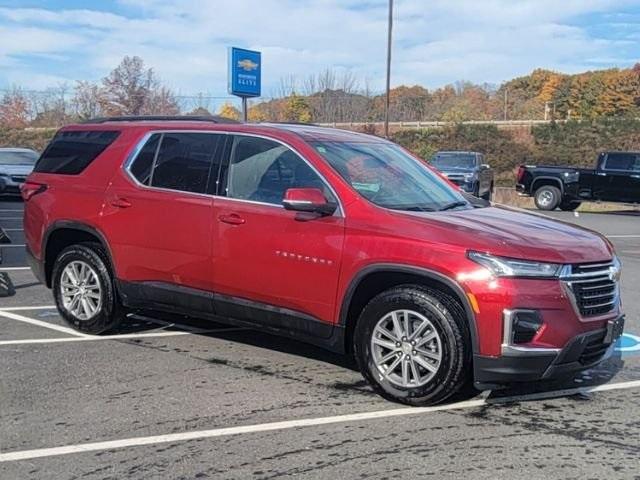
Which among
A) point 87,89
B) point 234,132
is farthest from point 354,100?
point 234,132

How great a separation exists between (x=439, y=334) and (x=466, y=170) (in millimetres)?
19827

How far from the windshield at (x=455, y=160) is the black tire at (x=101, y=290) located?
19.0 m

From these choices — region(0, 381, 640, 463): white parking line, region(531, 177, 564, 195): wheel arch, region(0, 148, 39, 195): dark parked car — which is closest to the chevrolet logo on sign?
region(0, 148, 39, 195): dark parked car

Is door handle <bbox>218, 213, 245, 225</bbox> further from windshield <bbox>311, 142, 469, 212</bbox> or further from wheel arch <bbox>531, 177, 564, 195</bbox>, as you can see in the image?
wheel arch <bbox>531, 177, 564, 195</bbox>

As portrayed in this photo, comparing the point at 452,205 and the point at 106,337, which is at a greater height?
the point at 452,205

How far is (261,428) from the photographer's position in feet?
14.0

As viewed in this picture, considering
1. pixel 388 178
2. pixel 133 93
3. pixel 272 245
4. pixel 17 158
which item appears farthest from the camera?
pixel 133 93

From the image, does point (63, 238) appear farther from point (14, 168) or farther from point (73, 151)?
point (14, 168)

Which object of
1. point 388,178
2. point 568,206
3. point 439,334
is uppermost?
point 388,178

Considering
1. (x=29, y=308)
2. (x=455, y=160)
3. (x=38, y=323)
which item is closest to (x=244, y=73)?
(x=455, y=160)

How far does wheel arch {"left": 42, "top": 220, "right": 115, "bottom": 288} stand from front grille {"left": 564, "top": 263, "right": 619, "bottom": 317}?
3726 millimetres

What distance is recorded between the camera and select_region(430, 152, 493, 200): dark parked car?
2322 centimetres

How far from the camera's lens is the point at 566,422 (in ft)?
14.7

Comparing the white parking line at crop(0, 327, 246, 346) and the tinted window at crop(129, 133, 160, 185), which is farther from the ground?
the tinted window at crop(129, 133, 160, 185)
